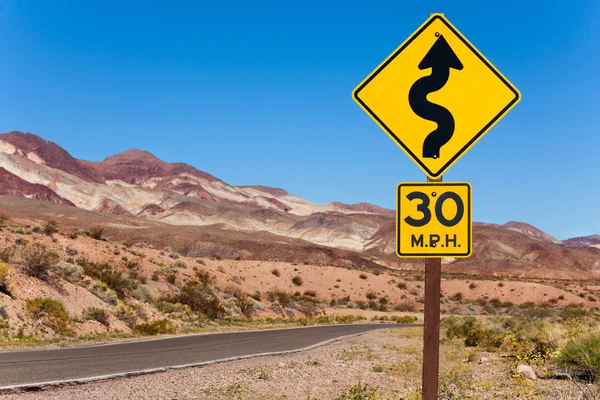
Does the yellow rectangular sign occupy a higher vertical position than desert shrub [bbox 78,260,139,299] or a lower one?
higher

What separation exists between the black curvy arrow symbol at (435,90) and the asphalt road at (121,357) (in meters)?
9.01

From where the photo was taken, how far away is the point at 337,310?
53.6 m

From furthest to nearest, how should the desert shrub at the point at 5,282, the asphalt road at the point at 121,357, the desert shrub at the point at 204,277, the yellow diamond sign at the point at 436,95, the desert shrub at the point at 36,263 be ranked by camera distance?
the desert shrub at the point at 204,277, the desert shrub at the point at 36,263, the desert shrub at the point at 5,282, the asphalt road at the point at 121,357, the yellow diamond sign at the point at 436,95

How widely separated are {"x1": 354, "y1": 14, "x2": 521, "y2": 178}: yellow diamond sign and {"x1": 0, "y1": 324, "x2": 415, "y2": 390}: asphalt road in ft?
29.1

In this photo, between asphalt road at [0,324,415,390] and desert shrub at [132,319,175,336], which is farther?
desert shrub at [132,319,175,336]

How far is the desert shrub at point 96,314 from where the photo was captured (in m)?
24.4

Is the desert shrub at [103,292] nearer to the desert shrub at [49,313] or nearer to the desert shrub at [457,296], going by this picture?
the desert shrub at [49,313]

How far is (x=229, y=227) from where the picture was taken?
152 metres

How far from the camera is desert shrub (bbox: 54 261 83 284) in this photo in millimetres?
27020

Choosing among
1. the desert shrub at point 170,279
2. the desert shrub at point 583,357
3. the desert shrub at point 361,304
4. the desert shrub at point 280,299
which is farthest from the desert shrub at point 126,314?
the desert shrub at point 361,304

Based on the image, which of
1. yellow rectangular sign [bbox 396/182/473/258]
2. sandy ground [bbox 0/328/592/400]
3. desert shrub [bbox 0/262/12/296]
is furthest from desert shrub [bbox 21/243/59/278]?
yellow rectangular sign [bbox 396/182/473/258]

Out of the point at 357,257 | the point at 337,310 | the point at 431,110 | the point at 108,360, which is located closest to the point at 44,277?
the point at 108,360

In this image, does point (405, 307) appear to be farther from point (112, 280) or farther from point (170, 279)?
point (112, 280)

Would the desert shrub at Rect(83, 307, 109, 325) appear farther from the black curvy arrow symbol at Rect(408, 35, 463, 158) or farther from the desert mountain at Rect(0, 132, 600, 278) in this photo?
the desert mountain at Rect(0, 132, 600, 278)
